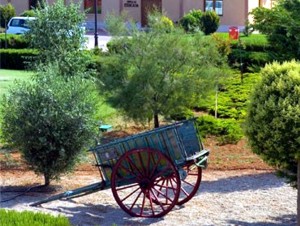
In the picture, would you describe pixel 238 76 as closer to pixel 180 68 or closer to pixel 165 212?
pixel 180 68

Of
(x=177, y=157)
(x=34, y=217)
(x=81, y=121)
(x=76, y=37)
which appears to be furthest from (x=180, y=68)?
(x=34, y=217)

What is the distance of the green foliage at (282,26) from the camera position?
15688 millimetres

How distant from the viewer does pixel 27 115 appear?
1017 centimetres

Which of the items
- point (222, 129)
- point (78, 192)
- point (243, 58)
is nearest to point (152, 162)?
point (78, 192)

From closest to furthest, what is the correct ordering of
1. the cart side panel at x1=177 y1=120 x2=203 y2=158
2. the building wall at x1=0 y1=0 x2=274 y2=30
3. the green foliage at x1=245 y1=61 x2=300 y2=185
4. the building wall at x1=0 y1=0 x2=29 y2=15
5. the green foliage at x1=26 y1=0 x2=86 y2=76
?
the green foliage at x1=245 y1=61 x2=300 y2=185, the cart side panel at x1=177 y1=120 x2=203 y2=158, the green foliage at x1=26 y1=0 x2=86 y2=76, the building wall at x1=0 y1=0 x2=274 y2=30, the building wall at x1=0 y1=0 x2=29 y2=15

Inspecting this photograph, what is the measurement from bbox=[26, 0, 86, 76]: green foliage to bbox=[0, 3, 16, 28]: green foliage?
102 ft

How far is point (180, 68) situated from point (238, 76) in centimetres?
779

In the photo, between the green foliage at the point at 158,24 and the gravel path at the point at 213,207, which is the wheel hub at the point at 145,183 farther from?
the green foliage at the point at 158,24

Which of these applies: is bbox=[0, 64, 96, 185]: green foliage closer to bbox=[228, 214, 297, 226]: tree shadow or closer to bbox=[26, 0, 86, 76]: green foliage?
bbox=[228, 214, 297, 226]: tree shadow

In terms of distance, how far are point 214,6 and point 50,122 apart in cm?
3841

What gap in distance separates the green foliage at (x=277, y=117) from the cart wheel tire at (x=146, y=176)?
114cm

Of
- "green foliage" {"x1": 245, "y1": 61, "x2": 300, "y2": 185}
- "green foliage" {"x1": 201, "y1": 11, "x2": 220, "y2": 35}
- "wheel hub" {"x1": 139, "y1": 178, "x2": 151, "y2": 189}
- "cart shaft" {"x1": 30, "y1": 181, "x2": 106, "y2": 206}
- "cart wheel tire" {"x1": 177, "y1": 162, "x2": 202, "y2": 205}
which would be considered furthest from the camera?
"green foliage" {"x1": 201, "y1": 11, "x2": 220, "y2": 35}

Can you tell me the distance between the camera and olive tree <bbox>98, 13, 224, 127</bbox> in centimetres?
1400

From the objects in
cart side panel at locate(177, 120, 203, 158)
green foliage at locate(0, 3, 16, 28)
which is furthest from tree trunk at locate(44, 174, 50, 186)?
green foliage at locate(0, 3, 16, 28)
